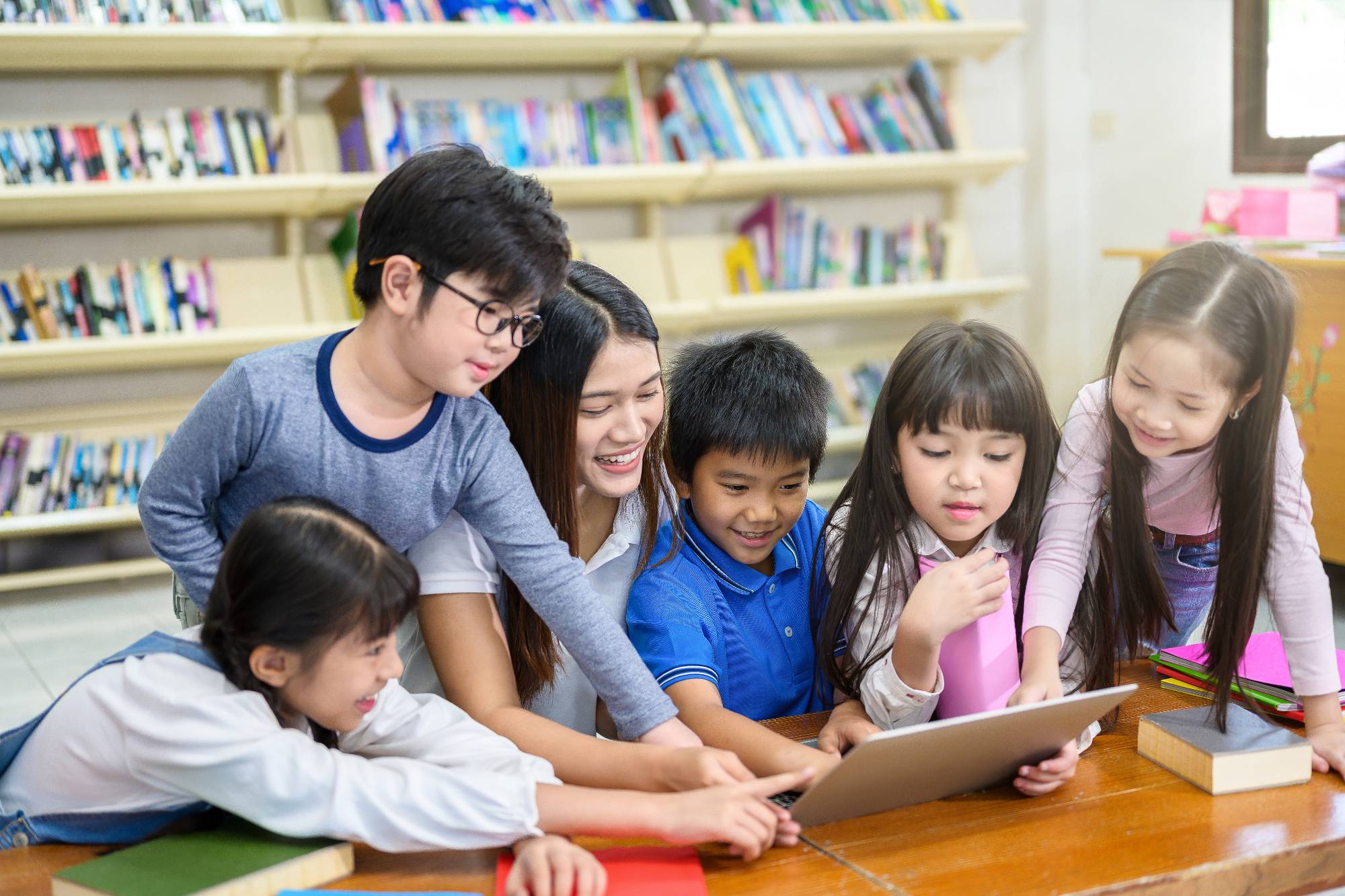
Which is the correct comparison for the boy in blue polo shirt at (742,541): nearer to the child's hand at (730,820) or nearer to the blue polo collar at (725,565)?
the blue polo collar at (725,565)

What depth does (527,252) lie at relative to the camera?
3.89ft

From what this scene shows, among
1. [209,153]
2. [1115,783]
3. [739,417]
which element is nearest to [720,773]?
[1115,783]

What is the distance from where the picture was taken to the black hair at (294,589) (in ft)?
3.41

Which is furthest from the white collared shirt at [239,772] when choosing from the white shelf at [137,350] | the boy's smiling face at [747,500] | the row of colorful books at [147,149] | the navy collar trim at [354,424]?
the row of colorful books at [147,149]

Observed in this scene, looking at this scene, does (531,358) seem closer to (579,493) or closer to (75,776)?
(579,493)

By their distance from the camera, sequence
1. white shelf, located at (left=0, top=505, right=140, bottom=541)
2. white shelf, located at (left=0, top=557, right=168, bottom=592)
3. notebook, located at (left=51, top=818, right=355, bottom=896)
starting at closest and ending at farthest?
1. notebook, located at (left=51, top=818, right=355, bottom=896)
2. white shelf, located at (left=0, top=505, right=140, bottom=541)
3. white shelf, located at (left=0, top=557, right=168, bottom=592)

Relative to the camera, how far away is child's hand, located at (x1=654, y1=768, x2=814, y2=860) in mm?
1027

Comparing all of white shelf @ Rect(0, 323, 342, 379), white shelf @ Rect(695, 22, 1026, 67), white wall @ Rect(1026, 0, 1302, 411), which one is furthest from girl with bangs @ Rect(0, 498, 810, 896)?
white wall @ Rect(1026, 0, 1302, 411)

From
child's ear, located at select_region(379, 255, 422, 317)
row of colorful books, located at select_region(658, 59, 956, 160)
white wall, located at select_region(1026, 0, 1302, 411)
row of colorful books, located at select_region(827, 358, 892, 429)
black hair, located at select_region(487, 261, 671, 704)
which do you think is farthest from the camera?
white wall, located at select_region(1026, 0, 1302, 411)

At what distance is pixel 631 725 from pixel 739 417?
39cm

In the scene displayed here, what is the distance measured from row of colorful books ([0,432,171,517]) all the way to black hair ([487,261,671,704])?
8.46ft

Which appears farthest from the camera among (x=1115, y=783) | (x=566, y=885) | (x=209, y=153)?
(x=209, y=153)

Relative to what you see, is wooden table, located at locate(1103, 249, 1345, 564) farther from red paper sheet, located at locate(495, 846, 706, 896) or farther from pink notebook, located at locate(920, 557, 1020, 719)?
red paper sheet, located at locate(495, 846, 706, 896)

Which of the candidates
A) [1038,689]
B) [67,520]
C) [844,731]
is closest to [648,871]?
[844,731]
